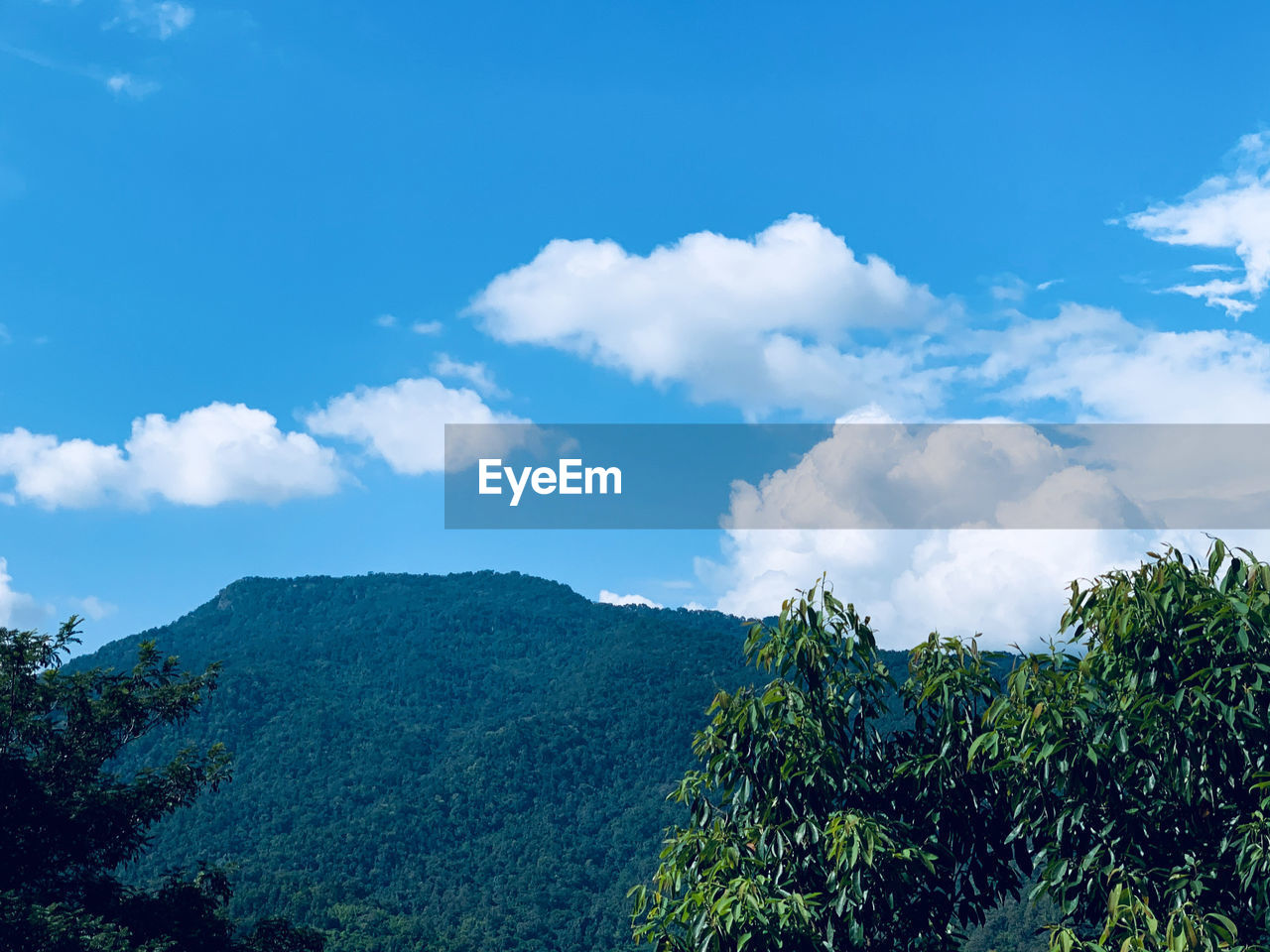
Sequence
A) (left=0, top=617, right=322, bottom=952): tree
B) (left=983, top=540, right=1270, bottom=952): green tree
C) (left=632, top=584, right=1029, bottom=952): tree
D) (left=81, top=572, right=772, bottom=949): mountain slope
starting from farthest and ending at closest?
1. (left=81, top=572, right=772, bottom=949): mountain slope
2. (left=0, top=617, right=322, bottom=952): tree
3. (left=632, top=584, right=1029, bottom=952): tree
4. (left=983, top=540, right=1270, bottom=952): green tree

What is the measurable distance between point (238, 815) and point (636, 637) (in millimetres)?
53363

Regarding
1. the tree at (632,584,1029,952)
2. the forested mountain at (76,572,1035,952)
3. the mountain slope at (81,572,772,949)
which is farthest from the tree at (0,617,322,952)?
the mountain slope at (81,572,772,949)

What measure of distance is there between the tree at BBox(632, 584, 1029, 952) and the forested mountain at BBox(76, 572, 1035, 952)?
4314cm

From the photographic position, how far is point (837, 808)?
16.3 feet

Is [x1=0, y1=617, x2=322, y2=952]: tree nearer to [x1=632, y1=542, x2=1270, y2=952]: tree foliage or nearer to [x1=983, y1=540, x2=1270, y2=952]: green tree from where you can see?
[x1=632, y1=542, x2=1270, y2=952]: tree foliage

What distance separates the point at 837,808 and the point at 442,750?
353ft

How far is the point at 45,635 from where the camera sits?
11586 millimetres

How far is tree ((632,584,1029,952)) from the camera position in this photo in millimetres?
4520

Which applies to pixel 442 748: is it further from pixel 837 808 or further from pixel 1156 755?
pixel 1156 755

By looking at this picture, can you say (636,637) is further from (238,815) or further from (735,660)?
(238,815)

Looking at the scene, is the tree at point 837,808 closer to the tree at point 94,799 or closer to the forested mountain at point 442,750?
the tree at point 94,799

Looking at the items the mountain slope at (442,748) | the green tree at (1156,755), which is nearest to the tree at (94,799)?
the green tree at (1156,755)

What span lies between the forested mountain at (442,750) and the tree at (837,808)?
43137 millimetres

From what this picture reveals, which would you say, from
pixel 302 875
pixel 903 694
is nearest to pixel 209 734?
pixel 302 875
